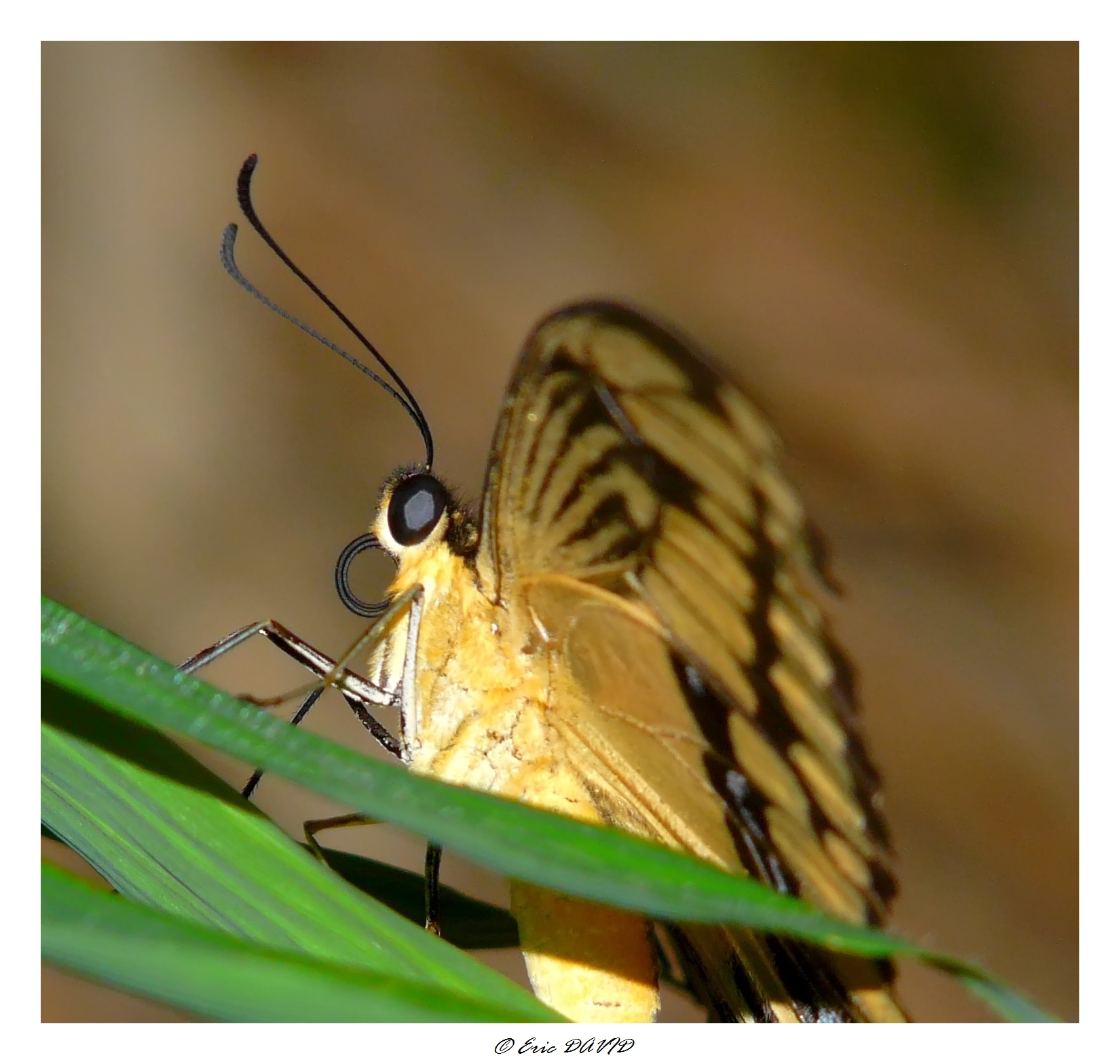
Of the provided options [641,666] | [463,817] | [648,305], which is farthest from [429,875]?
[648,305]

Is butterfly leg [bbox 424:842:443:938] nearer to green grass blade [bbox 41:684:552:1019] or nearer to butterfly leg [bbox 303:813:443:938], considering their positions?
butterfly leg [bbox 303:813:443:938]

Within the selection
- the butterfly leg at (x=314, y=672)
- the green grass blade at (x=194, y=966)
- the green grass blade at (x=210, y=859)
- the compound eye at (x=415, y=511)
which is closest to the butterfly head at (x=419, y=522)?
the compound eye at (x=415, y=511)

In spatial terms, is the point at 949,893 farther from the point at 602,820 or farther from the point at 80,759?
the point at 80,759

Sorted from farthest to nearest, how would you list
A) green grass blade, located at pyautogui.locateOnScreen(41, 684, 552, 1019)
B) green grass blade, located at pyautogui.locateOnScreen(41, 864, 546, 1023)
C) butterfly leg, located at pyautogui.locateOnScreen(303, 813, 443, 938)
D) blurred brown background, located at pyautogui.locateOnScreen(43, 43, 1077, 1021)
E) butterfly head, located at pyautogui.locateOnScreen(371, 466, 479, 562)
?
blurred brown background, located at pyautogui.locateOnScreen(43, 43, 1077, 1021) < butterfly head, located at pyautogui.locateOnScreen(371, 466, 479, 562) < butterfly leg, located at pyautogui.locateOnScreen(303, 813, 443, 938) < green grass blade, located at pyautogui.locateOnScreen(41, 684, 552, 1019) < green grass blade, located at pyautogui.locateOnScreen(41, 864, 546, 1023)

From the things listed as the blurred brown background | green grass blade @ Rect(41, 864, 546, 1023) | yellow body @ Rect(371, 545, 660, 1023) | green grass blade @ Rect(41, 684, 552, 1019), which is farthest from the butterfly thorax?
the blurred brown background

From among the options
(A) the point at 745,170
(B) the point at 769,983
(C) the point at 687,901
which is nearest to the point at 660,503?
(B) the point at 769,983

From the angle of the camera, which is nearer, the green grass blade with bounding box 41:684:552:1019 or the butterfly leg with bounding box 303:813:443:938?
the green grass blade with bounding box 41:684:552:1019
